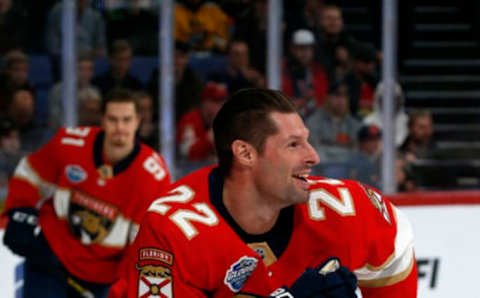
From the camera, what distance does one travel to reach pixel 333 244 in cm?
188

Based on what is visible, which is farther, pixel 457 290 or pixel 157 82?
pixel 157 82

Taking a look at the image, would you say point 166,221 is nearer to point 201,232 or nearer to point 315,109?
point 201,232

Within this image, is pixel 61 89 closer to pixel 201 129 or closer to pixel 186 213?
pixel 201 129

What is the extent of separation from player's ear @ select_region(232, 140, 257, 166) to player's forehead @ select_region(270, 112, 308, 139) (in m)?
0.06

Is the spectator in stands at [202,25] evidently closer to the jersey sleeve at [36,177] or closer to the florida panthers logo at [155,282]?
the jersey sleeve at [36,177]

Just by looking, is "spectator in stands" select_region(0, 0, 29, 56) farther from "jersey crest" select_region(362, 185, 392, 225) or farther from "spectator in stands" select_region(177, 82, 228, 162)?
"jersey crest" select_region(362, 185, 392, 225)

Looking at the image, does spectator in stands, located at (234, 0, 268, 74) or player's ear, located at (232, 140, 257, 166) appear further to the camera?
spectator in stands, located at (234, 0, 268, 74)

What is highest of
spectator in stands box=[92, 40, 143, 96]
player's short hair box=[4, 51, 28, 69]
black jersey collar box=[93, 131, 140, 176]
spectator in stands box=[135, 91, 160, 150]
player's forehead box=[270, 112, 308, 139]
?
player's forehead box=[270, 112, 308, 139]

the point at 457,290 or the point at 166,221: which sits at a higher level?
the point at 166,221

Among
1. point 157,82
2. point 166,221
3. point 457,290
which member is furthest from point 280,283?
point 157,82

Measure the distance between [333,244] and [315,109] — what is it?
269 centimetres

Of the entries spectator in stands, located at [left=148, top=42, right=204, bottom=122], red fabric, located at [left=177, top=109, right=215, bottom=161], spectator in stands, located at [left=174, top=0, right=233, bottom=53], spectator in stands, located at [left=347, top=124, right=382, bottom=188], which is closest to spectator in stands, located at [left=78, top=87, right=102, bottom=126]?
spectator in stands, located at [left=148, top=42, right=204, bottom=122]

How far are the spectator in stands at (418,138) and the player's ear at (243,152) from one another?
8.91 feet

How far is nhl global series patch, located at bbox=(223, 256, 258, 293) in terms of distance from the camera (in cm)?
185
